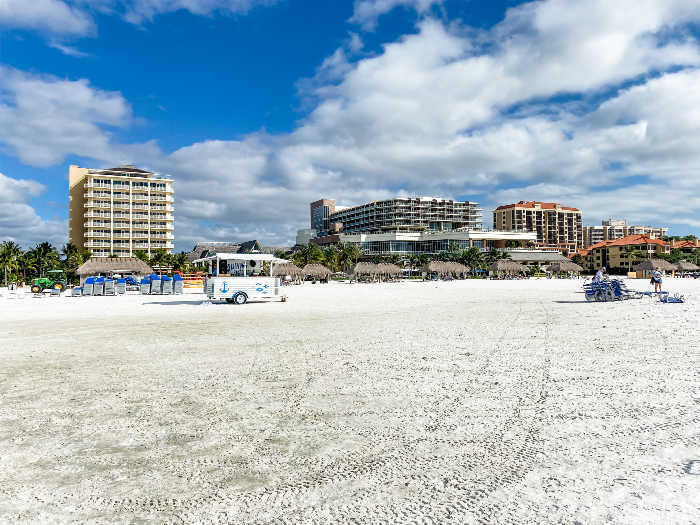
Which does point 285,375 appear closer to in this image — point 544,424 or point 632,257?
point 544,424

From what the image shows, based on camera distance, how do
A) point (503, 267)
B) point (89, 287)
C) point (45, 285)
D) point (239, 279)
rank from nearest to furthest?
point (239, 279)
point (89, 287)
point (45, 285)
point (503, 267)

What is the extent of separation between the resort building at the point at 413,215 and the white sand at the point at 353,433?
131m

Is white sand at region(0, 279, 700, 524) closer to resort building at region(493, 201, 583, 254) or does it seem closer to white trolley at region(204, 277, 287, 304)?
white trolley at region(204, 277, 287, 304)

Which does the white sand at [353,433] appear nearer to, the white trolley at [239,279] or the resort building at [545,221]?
the white trolley at [239,279]

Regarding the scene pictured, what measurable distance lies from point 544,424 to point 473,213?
513 ft

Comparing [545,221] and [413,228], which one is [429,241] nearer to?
[413,228]

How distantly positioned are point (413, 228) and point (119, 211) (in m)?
82.1

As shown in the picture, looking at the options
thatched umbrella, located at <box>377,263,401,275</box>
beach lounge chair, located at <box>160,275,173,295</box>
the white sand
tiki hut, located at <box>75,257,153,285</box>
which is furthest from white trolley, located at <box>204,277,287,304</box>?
thatched umbrella, located at <box>377,263,401,275</box>

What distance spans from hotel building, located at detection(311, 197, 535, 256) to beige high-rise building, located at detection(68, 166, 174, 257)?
49.4m

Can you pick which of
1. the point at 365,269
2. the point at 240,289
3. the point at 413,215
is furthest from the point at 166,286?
the point at 413,215

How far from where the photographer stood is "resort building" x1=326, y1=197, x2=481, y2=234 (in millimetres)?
143000

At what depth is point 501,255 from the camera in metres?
101

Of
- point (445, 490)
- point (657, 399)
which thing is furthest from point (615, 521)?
point (657, 399)

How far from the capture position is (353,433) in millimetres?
4734
